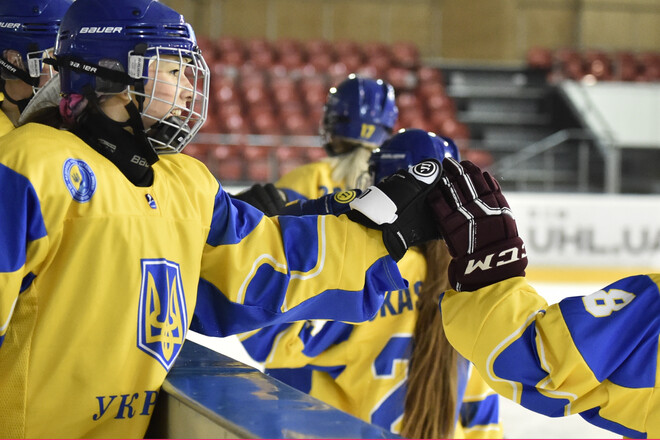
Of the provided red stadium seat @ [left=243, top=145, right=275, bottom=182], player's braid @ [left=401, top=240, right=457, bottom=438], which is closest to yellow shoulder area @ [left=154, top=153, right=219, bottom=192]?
player's braid @ [left=401, top=240, right=457, bottom=438]

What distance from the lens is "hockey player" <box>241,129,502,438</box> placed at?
2.30 meters

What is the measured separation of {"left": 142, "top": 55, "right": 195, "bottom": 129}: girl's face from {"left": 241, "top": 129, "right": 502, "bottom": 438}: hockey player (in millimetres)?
608

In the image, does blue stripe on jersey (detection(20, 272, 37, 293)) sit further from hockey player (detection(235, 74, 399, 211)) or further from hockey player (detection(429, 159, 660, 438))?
hockey player (detection(235, 74, 399, 211))

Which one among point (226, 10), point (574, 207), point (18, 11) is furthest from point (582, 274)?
point (226, 10)

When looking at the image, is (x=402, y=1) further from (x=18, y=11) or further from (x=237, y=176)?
(x=18, y=11)

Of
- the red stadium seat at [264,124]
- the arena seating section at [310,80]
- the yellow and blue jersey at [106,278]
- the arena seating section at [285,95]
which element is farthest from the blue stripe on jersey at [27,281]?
the red stadium seat at [264,124]

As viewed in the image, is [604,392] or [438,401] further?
[438,401]

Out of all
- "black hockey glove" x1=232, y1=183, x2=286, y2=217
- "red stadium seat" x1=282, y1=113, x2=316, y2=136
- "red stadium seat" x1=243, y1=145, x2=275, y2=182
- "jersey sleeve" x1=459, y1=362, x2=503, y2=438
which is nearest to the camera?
"black hockey glove" x1=232, y1=183, x2=286, y2=217

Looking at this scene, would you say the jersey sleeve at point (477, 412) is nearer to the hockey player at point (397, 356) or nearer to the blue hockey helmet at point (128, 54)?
the hockey player at point (397, 356)

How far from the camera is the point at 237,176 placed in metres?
8.74

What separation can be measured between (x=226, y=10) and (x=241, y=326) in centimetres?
1251

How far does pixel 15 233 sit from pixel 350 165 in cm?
251

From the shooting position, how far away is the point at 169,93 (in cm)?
172

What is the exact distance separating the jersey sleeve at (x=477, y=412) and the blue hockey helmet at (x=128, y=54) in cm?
128
